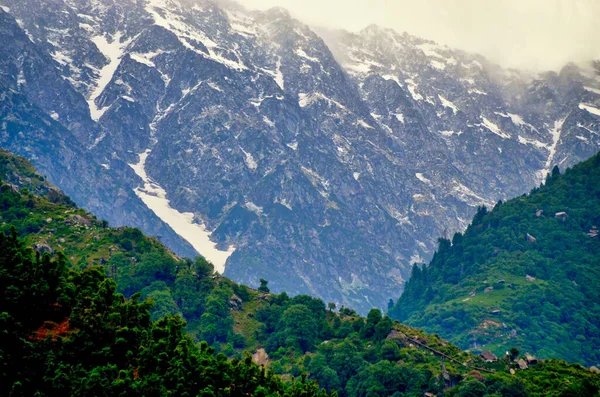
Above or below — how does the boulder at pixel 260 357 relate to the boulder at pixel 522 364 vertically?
below

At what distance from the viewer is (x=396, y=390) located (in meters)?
159

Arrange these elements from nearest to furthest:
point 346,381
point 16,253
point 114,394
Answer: point 114,394 < point 16,253 < point 346,381

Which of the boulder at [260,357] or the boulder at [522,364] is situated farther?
the boulder at [260,357]

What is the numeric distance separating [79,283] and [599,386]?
290 ft

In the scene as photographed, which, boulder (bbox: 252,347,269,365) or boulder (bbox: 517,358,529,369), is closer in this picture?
boulder (bbox: 517,358,529,369)

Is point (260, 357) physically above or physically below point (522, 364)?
below

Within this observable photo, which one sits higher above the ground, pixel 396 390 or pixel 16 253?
pixel 396 390

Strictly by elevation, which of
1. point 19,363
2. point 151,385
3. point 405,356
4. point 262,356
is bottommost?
point 19,363

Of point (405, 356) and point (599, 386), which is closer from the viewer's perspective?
point (599, 386)

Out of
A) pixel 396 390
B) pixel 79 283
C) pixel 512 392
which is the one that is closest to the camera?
pixel 79 283

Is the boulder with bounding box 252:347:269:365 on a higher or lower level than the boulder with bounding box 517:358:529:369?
lower

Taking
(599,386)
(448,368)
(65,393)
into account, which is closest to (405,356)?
(448,368)

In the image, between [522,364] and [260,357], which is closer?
[522,364]

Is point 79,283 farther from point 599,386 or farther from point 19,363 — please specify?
point 599,386
